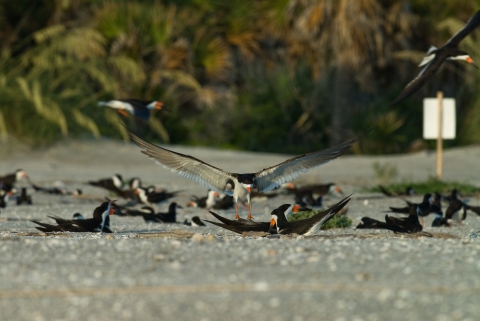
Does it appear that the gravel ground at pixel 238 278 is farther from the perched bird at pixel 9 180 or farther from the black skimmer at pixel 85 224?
the perched bird at pixel 9 180

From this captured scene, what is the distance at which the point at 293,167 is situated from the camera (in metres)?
8.31

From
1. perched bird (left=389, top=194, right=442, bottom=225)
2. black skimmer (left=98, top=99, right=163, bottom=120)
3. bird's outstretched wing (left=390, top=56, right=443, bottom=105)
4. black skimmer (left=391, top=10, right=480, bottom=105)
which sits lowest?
perched bird (left=389, top=194, right=442, bottom=225)

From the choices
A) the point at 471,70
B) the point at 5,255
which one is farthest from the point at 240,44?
the point at 5,255

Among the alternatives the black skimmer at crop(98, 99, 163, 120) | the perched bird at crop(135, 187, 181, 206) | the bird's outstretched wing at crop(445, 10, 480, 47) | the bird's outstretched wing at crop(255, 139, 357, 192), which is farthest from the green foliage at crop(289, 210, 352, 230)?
the black skimmer at crop(98, 99, 163, 120)

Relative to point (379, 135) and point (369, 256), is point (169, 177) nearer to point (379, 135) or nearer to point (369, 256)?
point (379, 135)

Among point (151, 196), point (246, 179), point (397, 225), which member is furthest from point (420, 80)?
point (151, 196)

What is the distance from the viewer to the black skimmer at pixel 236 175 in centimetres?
812

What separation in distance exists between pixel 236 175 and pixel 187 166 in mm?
462

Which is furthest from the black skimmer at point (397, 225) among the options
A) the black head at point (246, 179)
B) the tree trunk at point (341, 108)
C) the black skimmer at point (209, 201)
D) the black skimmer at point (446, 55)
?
the tree trunk at point (341, 108)

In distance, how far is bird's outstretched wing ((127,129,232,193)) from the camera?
8211 mm

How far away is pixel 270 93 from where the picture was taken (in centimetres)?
2380

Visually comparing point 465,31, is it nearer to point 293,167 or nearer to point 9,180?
point 293,167

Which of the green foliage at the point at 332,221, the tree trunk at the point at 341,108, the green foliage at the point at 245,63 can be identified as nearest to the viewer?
the green foliage at the point at 332,221

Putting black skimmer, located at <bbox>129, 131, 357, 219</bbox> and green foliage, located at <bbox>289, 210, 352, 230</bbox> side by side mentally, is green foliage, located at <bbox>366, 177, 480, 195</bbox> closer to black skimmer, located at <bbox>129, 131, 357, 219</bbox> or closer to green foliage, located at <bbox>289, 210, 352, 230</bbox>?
green foliage, located at <bbox>289, 210, 352, 230</bbox>
